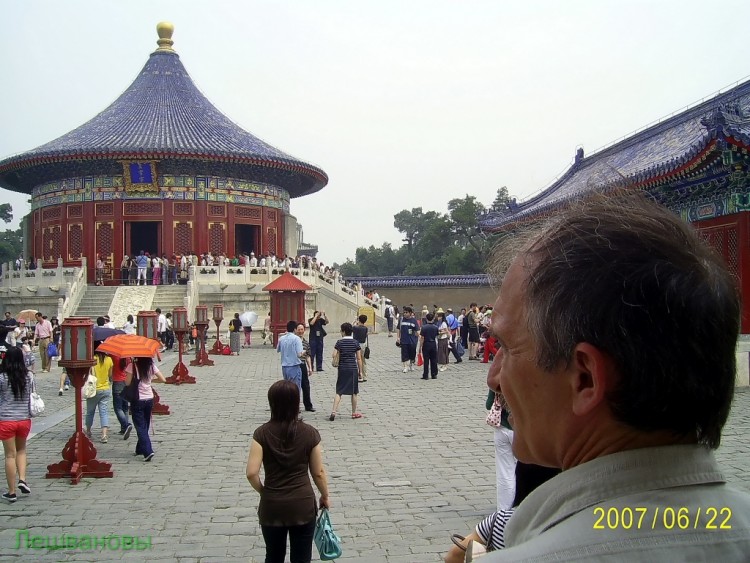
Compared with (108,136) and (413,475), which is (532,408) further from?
(108,136)

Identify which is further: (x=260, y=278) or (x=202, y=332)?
(x=260, y=278)

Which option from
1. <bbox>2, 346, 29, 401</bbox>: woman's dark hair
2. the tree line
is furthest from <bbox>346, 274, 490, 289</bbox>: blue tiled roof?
<bbox>2, 346, 29, 401</bbox>: woman's dark hair

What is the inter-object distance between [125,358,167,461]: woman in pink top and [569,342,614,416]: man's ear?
24.5 feet

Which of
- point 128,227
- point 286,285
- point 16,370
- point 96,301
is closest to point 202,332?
point 286,285

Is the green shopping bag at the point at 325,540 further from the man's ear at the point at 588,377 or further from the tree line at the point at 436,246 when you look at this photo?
the tree line at the point at 436,246

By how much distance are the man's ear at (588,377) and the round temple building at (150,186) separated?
3239 centimetres

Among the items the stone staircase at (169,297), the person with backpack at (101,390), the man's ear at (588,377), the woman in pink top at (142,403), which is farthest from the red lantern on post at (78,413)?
the stone staircase at (169,297)

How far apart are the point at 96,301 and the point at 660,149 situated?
68.2ft

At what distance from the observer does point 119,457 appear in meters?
8.16

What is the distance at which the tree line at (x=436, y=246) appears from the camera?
4472 centimetres

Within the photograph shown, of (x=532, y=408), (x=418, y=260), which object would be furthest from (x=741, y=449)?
(x=418, y=260)

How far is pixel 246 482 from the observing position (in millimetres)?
6891

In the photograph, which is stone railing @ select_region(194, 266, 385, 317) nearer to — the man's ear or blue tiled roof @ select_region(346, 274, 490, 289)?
blue tiled roof @ select_region(346, 274, 490, 289)

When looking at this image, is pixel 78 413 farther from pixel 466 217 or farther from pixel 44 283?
pixel 466 217
